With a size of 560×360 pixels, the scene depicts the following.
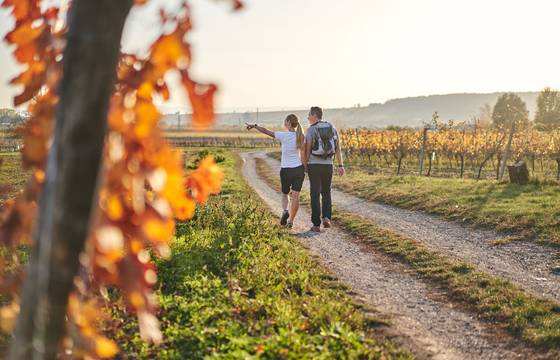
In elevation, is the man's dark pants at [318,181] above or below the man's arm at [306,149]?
below

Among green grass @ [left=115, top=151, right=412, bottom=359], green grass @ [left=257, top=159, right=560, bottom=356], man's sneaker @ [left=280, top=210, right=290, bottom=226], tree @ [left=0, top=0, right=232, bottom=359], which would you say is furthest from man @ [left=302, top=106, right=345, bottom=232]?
tree @ [left=0, top=0, right=232, bottom=359]

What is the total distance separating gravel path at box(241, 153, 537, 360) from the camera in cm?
485

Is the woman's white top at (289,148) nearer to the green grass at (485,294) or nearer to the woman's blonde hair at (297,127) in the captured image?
the woman's blonde hair at (297,127)

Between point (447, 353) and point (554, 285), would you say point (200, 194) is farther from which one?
point (554, 285)

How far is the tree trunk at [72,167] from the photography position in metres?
1.51

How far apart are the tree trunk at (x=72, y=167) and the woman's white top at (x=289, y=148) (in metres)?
8.33

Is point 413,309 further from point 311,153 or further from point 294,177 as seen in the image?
point 294,177

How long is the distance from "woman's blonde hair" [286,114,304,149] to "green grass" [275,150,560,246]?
4305mm

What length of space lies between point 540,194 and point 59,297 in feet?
47.2

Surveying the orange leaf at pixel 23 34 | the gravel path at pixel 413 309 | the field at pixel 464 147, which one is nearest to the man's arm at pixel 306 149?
the gravel path at pixel 413 309

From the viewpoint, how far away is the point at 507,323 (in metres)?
5.46

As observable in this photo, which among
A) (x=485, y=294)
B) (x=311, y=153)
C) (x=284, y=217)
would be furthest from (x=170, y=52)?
(x=284, y=217)

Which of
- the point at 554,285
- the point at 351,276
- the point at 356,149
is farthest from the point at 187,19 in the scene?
the point at 356,149

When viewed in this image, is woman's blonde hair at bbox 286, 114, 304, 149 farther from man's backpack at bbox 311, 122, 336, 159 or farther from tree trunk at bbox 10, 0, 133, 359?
tree trunk at bbox 10, 0, 133, 359
